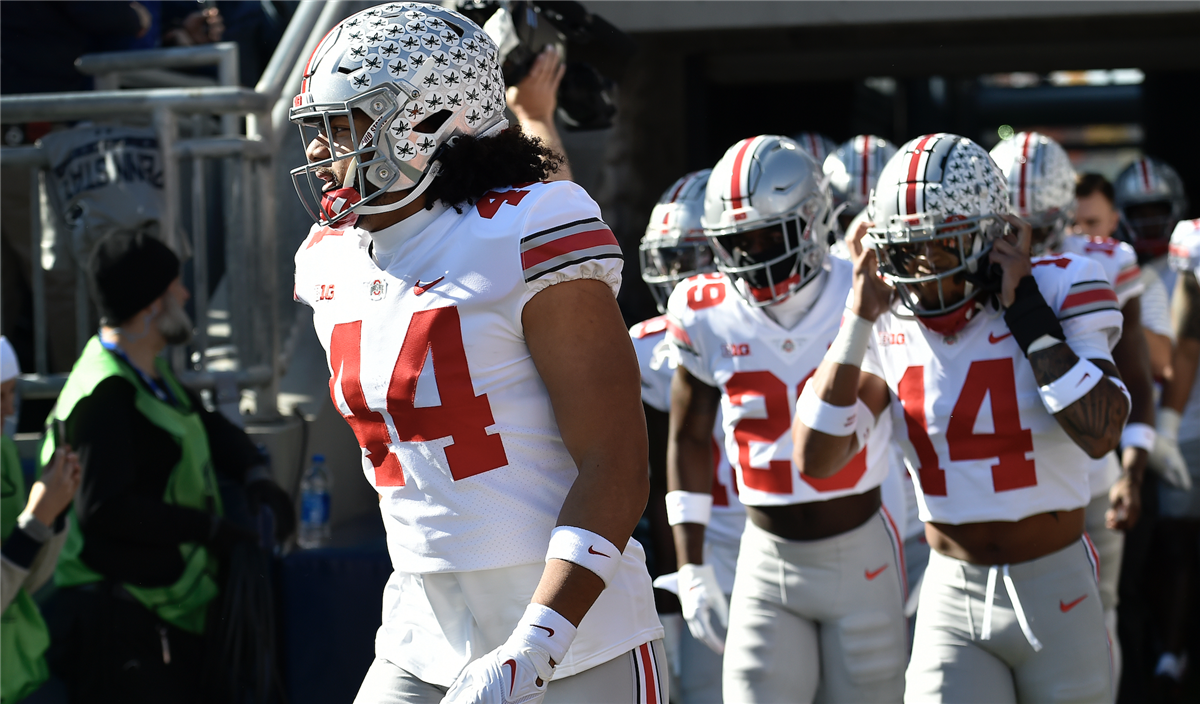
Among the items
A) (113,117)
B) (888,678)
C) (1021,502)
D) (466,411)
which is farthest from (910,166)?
(113,117)

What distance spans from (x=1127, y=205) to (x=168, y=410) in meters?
4.96

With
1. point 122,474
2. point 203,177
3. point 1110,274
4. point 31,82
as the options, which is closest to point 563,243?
point 122,474

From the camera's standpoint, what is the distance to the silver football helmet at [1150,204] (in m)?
6.57

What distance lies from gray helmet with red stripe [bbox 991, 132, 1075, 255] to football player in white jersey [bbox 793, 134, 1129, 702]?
6.21 feet

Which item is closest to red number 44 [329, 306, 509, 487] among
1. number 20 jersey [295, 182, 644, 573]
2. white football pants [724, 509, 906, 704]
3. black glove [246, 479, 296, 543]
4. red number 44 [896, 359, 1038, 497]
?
number 20 jersey [295, 182, 644, 573]


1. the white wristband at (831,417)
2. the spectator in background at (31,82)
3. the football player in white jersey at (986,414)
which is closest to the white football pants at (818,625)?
the football player in white jersey at (986,414)

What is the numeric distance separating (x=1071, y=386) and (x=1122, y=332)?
1452mm

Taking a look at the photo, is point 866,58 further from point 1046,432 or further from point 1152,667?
point 1046,432

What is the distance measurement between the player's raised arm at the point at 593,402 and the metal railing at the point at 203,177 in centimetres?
307

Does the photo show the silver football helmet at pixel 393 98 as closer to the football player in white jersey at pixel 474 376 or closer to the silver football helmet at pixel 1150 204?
the football player in white jersey at pixel 474 376

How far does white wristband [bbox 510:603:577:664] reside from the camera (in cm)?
188

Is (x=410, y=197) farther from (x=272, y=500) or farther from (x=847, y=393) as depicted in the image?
(x=272, y=500)

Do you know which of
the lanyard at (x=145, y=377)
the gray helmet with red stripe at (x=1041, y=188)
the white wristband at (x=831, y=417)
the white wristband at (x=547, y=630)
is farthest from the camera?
the gray helmet with red stripe at (x=1041, y=188)

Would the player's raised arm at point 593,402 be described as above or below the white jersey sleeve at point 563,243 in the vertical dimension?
below
